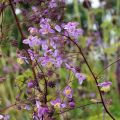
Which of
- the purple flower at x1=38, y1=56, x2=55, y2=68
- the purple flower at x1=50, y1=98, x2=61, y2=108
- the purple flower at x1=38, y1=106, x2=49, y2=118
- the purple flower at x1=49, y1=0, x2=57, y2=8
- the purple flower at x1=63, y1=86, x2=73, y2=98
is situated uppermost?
the purple flower at x1=49, y1=0, x2=57, y2=8

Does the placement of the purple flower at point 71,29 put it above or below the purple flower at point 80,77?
above

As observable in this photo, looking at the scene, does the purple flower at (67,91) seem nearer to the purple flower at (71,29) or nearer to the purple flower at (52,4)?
the purple flower at (71,29)

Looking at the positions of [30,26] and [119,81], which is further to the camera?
[119,81]

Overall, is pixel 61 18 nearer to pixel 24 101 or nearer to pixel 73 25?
pixel 73 25

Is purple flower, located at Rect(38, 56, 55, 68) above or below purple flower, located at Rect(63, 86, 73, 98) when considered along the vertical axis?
above

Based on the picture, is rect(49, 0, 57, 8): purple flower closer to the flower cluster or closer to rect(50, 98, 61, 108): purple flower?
the flower cluster

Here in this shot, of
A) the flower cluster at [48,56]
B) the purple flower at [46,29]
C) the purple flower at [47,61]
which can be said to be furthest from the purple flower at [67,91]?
the purple flower at [46,29]

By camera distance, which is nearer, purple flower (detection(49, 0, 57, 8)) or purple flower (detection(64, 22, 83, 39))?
purple flower (detection(64, 22, 83, 39))

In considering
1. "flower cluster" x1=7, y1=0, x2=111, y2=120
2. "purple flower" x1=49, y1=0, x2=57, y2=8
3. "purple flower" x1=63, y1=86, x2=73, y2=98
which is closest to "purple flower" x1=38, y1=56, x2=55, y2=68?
"flower cluster" x1=7, y1=0, x2=111, y2=120

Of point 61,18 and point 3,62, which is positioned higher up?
point 61,18

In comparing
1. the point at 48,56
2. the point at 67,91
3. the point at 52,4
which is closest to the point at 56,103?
the point at 67,91

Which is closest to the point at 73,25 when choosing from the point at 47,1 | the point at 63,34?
the point at 63,34
